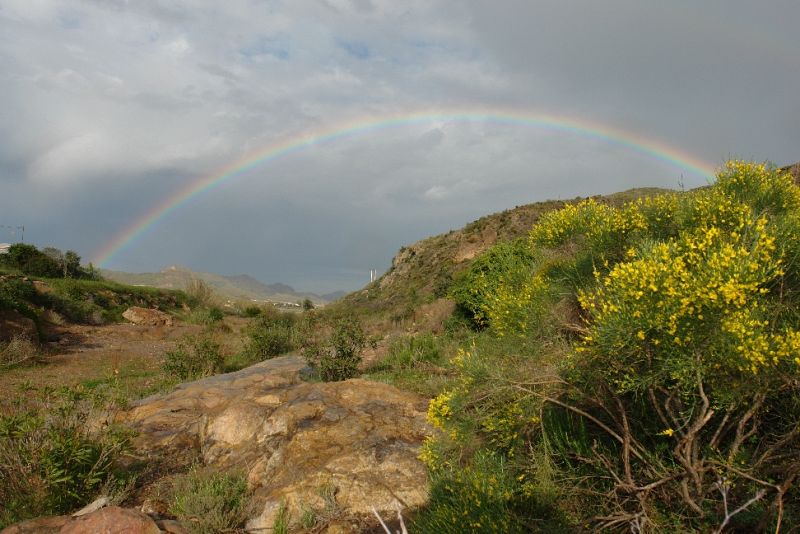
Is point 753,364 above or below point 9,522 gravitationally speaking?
above

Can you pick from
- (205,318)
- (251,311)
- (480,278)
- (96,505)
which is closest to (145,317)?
(205,318)

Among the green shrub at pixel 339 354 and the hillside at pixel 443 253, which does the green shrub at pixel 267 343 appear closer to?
the green shrub at pixel 339 354

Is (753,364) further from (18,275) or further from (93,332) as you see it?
(18,275)

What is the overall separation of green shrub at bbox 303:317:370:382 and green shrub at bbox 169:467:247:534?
13.6ft

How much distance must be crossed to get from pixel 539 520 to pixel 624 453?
2.90ft

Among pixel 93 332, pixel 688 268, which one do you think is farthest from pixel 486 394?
pixel 93 332

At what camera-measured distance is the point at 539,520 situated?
4.00 m

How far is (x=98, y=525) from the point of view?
432cm

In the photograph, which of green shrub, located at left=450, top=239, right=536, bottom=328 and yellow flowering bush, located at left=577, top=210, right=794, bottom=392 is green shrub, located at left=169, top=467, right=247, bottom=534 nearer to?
yellow flowering bush, located at left=577, top=210, right=794, bottom=392

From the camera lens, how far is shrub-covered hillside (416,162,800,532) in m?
3.54

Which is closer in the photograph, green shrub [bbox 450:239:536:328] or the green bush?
the green bush

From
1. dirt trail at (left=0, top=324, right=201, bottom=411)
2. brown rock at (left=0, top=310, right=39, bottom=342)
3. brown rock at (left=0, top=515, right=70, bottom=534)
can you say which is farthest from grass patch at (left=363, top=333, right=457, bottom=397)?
brown rock at (left=0, top=310, right=39, bottom=342)

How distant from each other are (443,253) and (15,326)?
105 feet

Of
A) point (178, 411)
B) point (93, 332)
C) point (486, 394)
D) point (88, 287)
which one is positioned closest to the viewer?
point (486, 394)
